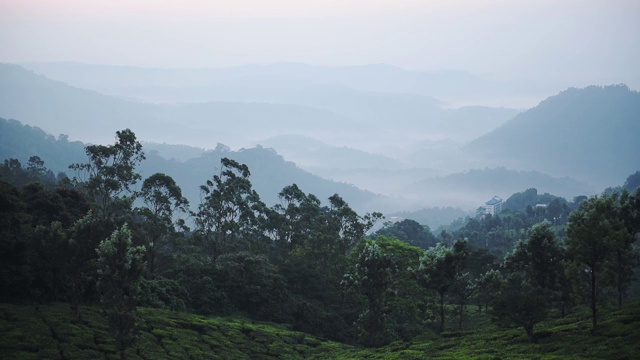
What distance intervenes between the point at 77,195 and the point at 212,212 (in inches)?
852

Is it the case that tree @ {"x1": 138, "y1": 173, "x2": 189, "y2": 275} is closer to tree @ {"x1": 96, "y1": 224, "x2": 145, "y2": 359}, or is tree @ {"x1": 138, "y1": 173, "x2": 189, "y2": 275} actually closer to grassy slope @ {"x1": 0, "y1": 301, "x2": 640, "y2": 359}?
grassy slope @ {"x1": 0, "y1": 301, "x2": 640, "y2": 359}

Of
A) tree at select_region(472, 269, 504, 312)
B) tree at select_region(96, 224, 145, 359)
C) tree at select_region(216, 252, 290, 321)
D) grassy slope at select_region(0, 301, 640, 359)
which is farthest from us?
tree at select_region(216, 252, 290, 321)

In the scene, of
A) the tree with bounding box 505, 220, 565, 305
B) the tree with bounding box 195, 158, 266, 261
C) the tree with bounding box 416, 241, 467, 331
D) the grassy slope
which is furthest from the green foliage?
the tree with bounding box 505, 220, 565, 305

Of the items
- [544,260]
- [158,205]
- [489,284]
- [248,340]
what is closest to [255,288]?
[248,340]

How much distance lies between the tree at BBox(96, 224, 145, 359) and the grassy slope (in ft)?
9.03

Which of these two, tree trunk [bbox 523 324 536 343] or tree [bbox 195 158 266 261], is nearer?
tree trunk [bbox 523 324 536 343]

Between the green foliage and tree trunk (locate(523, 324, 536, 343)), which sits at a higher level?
the green foliage

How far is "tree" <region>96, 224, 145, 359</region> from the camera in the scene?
31547 mm

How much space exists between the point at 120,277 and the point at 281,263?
126ft

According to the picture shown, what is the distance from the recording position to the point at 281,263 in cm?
6956

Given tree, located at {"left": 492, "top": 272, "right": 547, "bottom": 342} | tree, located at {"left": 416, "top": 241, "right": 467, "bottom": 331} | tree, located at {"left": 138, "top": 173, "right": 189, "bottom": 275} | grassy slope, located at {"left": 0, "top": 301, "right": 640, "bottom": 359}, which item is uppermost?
tree, located at {"left": 138, "top": 173, "right": 189, "bottom": 275}

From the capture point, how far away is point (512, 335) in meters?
40.0

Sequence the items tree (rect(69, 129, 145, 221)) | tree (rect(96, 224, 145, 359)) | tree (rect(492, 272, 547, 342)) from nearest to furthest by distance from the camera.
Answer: tree (rect(96, 224, 145, 359)) → tree (rect(492, 272, 547, 342)) → tree (rect(69, 129, 145, 221))

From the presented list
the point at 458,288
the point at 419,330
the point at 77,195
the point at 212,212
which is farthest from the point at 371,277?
the point at 212,212
